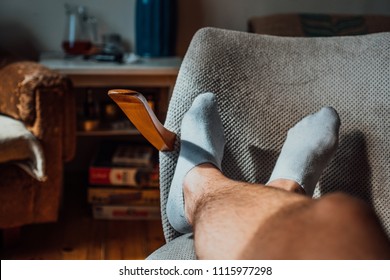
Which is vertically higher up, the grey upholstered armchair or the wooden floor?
the grey upholstered armchair

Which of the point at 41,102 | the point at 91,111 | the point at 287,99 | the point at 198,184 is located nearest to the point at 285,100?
the point at 287,99

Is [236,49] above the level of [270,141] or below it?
above

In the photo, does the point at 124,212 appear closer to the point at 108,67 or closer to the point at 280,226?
the point at 108,67

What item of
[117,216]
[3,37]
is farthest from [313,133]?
[3,37]

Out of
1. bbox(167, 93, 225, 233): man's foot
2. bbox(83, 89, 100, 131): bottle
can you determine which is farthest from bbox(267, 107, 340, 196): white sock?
bbox(83, 89, 100, 131): bottle

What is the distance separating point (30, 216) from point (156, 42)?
79 centimetres

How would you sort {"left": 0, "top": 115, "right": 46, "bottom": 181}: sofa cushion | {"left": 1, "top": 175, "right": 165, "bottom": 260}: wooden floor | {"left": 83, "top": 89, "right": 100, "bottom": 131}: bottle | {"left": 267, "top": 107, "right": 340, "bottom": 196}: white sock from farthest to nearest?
{"left": 83, "top": 89, "right": 100, "bottom": 131}: bottle < {"left": 1, "top": 175, "right": 165, "bottom": 260}: wooden floor < {"left": 0, "top": 115, "right": 46, "bottom": 181}: sofa cushion < {"left": 267, "top": 107, "right": 340, "bottom": 196}: white sock

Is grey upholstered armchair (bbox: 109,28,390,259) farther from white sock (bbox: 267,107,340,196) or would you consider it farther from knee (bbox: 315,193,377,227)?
knee (bbox: 315,193,377,227)

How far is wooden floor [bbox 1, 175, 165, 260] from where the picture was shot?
188 centimetres

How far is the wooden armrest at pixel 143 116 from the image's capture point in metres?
1.00

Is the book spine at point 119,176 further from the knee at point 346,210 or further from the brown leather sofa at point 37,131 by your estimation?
the knee at point 346,210

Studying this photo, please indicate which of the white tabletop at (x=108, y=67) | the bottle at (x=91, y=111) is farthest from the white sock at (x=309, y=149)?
the bottle at (x=91, y=111)
